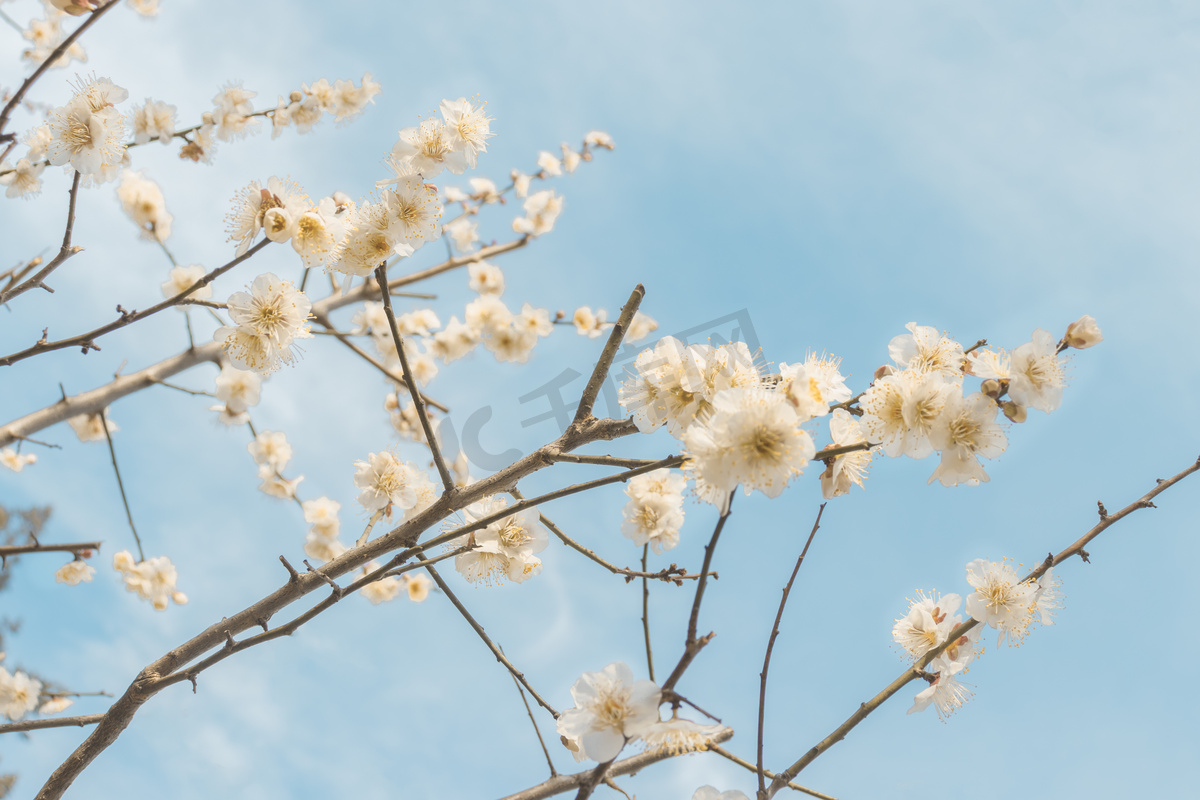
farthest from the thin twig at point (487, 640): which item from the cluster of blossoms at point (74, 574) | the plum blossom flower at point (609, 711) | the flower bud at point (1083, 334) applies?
the cluster of blossoms at point (74, 574)

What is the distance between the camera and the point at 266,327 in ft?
6.66

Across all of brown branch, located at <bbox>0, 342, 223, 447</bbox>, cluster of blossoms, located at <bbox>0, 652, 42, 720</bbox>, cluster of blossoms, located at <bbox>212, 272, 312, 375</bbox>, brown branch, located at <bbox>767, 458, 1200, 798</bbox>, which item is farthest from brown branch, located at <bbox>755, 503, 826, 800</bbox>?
cluster of blossoms, located at <bbox>0, 652, 42, 720</bbox>

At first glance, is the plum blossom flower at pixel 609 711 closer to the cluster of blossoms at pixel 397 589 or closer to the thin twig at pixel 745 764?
the thin twig at pixel 745 764

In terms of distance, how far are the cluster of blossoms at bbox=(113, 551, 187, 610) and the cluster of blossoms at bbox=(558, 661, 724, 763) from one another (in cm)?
424

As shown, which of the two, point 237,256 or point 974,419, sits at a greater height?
point 237,256

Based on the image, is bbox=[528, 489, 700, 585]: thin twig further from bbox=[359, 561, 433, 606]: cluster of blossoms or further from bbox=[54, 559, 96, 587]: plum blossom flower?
bbox=[54, 559, 96, 587]: plum blossom flower

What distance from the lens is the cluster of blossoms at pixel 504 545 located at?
1.96 metres

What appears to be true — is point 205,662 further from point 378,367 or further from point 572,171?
point 572,171

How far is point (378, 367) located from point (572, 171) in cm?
341

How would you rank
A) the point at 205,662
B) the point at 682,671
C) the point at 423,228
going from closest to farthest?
the point at 682,671 < the point at 205,662 < the point at 423,228

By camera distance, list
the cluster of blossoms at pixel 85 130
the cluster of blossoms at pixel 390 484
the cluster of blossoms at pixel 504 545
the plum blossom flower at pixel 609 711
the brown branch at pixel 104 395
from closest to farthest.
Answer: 1. the plum blossom flower at pixel 609 711
2. the cluster of blossoms at pixel 504 545
3. the cluster of blossoms at pixel 85 130
4. the cluster of blossoms at pixel 390 484
5. the brown branch at pixel 104 395

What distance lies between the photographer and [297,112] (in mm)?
4043

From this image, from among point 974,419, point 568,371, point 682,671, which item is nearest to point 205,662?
point 682,671

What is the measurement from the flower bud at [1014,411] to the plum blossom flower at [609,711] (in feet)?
3.48
